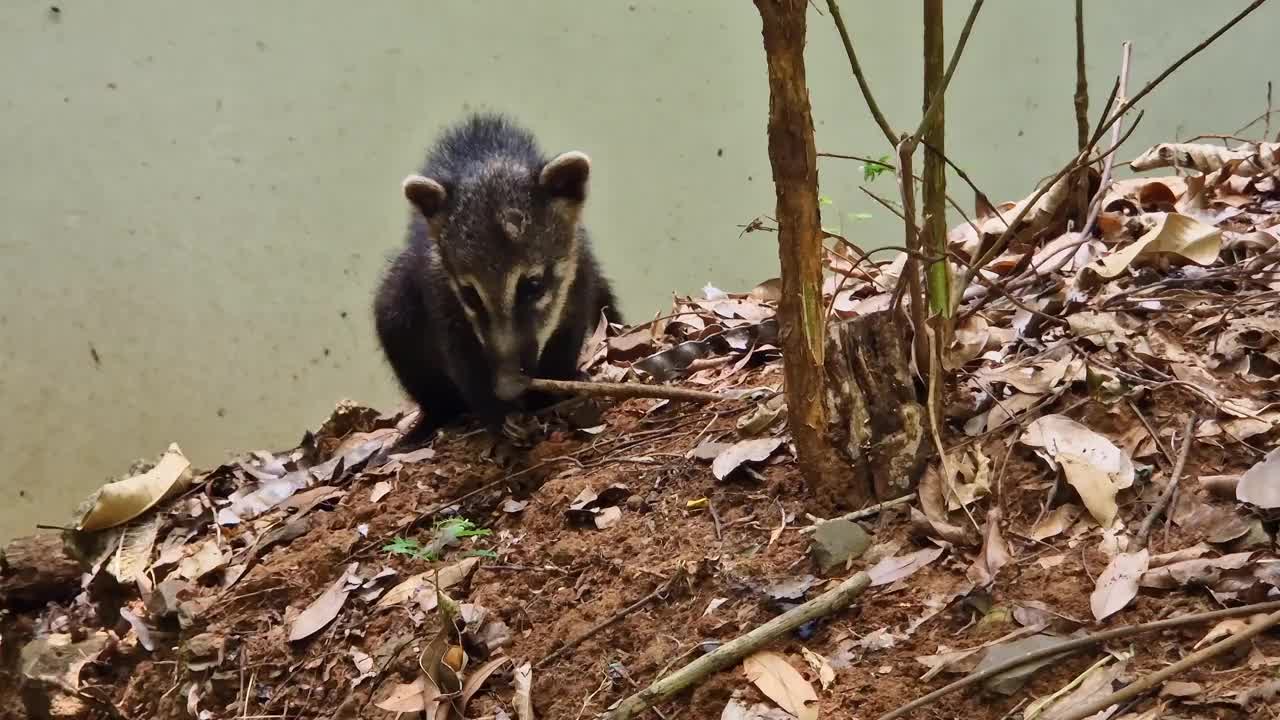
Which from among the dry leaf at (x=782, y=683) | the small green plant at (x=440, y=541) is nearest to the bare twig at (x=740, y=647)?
the dry leaf at (x=782, y=683)

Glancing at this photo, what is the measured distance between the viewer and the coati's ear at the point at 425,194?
282cm

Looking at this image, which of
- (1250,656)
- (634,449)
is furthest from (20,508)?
(1250,656)

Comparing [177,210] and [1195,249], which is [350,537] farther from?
[1195,249]

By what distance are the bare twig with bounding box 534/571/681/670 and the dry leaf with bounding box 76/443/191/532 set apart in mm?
1739

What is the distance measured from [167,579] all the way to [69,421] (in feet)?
2.94

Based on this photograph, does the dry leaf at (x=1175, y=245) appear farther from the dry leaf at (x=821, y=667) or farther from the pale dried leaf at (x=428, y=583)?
the pale dried leaf at (x=428, y=583)

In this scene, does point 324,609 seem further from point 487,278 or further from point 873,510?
point 873,510

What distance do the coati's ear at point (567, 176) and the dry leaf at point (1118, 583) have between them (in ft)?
6.28

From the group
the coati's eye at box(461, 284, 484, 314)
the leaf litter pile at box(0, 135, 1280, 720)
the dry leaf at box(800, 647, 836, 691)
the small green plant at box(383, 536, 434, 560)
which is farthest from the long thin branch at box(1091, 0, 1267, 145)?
the coati's eye at box(461, 284, 484, 314)

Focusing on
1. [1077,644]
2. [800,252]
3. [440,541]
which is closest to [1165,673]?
[1077,644]

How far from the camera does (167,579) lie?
263cm

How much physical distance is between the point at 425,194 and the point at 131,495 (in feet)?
4.09

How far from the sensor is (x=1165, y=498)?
157 centimetres

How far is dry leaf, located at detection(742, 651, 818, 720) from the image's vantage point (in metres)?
1.44
